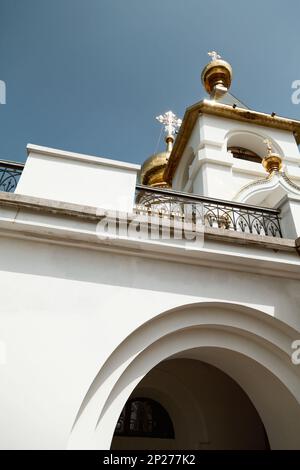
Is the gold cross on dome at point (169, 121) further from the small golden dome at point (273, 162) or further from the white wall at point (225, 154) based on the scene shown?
the small golden dome at point (273, 162)

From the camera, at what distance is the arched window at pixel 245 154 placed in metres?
11.8

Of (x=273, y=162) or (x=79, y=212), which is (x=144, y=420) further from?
(x=273, y=162)

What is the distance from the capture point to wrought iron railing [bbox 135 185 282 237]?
5.21 meters

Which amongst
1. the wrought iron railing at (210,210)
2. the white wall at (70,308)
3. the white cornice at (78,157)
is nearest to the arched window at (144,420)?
the white wall at (70,308)

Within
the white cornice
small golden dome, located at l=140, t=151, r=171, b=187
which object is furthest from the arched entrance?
small golden dome, located at l=140, t=151, r=171, b=187

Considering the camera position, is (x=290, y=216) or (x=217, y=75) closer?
(x=290, y=216)

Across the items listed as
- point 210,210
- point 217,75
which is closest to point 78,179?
point 210,210

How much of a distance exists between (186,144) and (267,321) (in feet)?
29.8

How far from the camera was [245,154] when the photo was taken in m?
12.0

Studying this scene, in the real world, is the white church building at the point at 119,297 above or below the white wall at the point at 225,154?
below

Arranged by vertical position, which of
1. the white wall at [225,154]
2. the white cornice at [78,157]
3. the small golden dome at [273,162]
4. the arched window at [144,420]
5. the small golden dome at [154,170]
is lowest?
the arched window at [144,420]

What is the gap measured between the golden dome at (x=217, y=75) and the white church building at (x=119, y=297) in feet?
37.9

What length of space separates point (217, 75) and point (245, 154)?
5.28m

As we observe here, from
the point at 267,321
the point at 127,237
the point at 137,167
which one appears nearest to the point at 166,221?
the point at 127,237
